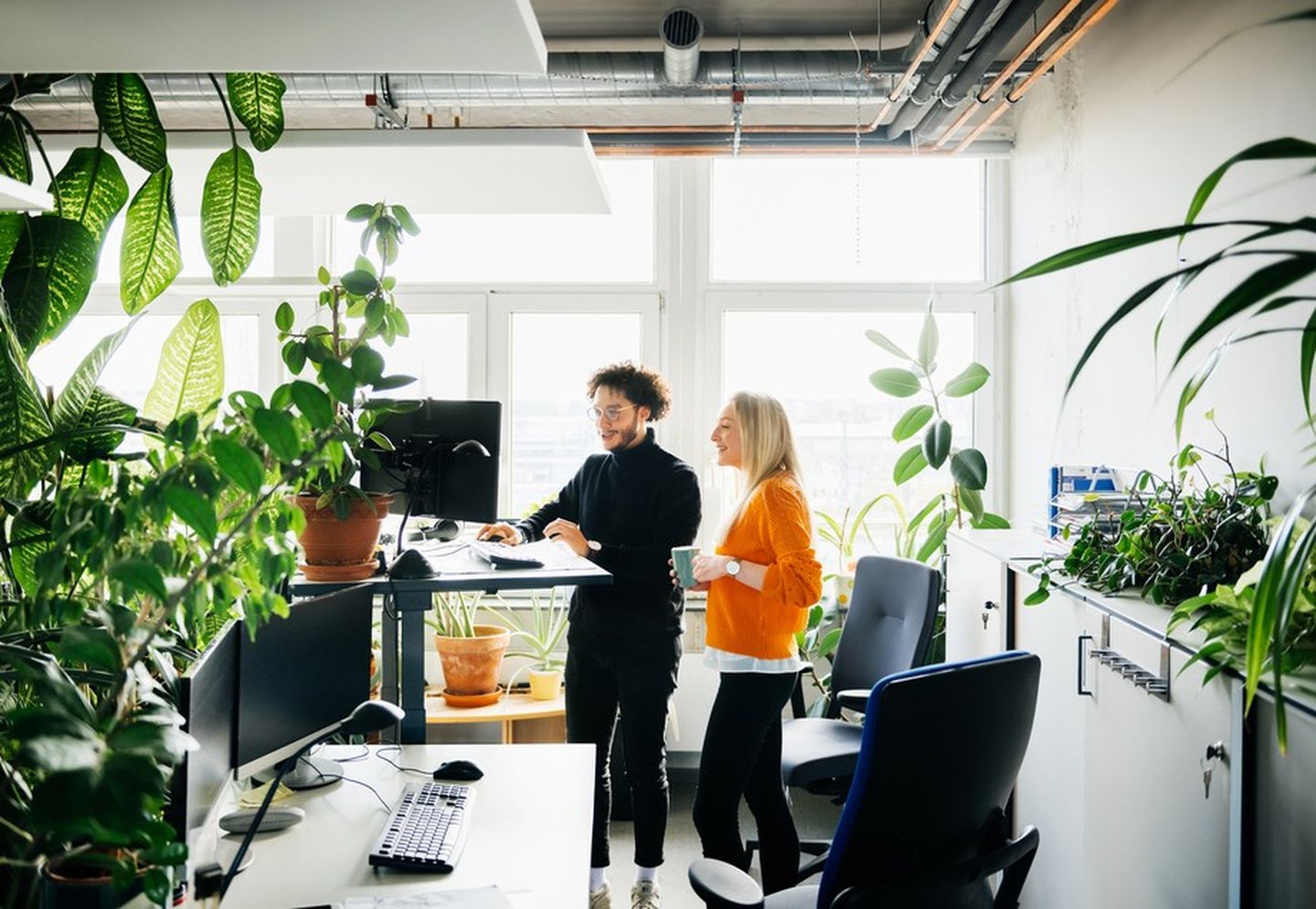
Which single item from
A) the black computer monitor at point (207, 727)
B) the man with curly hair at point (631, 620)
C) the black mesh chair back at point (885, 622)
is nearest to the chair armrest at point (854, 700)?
the black mesh chair back at point (885, 622)

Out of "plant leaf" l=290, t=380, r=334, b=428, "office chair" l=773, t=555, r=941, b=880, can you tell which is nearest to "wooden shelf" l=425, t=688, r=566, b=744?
"office chair" l=773, t=555, r=941, b=880

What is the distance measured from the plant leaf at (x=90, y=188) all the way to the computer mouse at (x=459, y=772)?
1.26 m

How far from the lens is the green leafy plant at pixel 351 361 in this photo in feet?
3.86

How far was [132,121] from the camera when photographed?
1.75m

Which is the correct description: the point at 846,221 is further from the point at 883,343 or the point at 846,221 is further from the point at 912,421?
the point at 912,421

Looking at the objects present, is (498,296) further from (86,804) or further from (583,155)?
(86,804)

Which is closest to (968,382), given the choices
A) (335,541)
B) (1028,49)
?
(1028,49)

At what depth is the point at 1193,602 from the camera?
6.16ft

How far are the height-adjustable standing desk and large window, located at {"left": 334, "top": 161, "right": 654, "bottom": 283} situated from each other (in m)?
2.41

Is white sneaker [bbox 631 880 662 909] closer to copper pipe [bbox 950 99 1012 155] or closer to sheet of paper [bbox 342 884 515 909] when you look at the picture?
sheet of paper [bbox 342 884 515 909]

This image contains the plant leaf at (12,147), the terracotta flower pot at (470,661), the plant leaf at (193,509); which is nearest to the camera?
the plant leaf at (193,509)

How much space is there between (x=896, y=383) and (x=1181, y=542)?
203 cm

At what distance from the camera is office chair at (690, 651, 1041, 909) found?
5.58 ft

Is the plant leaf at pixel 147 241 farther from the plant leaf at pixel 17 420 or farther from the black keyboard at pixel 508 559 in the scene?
the black keyboard at pixel 508 559
